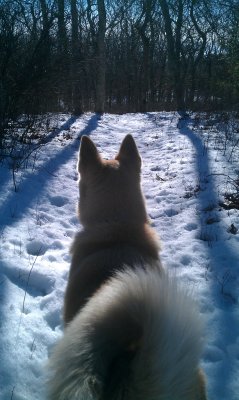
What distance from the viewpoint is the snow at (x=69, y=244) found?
2.47 m

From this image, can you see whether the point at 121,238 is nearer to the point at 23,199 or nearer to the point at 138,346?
the point at 138,346

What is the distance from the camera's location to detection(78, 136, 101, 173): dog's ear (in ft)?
9.16

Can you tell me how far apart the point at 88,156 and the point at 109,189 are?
0.37 meters

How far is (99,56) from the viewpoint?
51.1 ft

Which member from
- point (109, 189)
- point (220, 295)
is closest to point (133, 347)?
point (109, 189)

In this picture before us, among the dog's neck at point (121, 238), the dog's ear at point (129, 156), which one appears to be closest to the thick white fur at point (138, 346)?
the dog's neck at point (121, 238)

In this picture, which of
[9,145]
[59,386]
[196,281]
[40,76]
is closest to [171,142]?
[40,76]

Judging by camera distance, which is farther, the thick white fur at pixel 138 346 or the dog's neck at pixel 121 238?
the dog's neck at pixel 121 238

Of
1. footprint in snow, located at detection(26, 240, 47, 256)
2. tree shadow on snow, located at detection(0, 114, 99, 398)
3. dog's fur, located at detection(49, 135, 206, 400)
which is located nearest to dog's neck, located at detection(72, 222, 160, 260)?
tree shadow on snow, located at detection(0, 114, 99, 398)

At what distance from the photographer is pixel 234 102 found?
1580 cm

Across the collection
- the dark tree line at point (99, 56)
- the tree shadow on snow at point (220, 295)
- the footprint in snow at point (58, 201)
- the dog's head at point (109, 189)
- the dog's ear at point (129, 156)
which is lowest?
the tree shadow on snow at point (220, 295)

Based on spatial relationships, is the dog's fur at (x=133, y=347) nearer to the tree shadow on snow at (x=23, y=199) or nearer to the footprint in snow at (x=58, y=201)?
the tree shadow on snow at (x=23, y=199)

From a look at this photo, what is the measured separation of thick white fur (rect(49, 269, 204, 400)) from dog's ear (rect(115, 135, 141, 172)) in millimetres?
1670

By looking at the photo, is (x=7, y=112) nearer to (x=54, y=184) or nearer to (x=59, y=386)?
(x=54, y=184)
